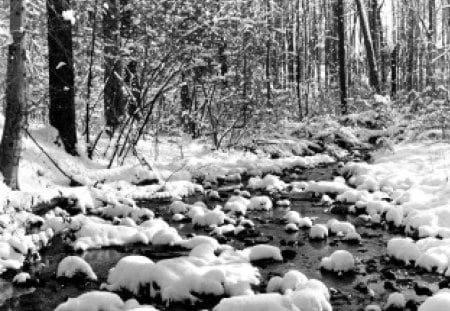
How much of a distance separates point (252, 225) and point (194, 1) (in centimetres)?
555

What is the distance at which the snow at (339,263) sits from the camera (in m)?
5.57

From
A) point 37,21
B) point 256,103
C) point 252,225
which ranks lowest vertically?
point 252,225

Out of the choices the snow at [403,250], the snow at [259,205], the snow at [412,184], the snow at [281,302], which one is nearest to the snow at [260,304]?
the snow at [281,302]

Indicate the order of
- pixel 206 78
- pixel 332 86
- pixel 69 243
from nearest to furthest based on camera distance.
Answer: pixel 69 243
pixel 206 78
pixel 332 86

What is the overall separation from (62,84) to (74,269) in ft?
18.6

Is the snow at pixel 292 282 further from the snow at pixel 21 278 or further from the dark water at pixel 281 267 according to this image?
the snow at pixel 21 278

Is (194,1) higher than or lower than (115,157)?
higher

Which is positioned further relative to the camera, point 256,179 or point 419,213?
point 256,179

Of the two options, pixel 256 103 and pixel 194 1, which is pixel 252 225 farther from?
pixel 256 103

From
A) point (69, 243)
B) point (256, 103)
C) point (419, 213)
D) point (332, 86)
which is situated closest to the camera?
point (69, 243)

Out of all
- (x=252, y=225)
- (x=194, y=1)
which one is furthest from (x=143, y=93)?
(x=252, y=225)

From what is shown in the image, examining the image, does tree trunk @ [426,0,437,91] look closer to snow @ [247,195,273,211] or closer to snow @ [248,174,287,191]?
snow @ [248,174,287,191]

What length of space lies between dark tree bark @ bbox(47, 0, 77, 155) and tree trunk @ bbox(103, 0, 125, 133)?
763 millimetres

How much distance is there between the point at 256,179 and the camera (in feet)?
35.4
